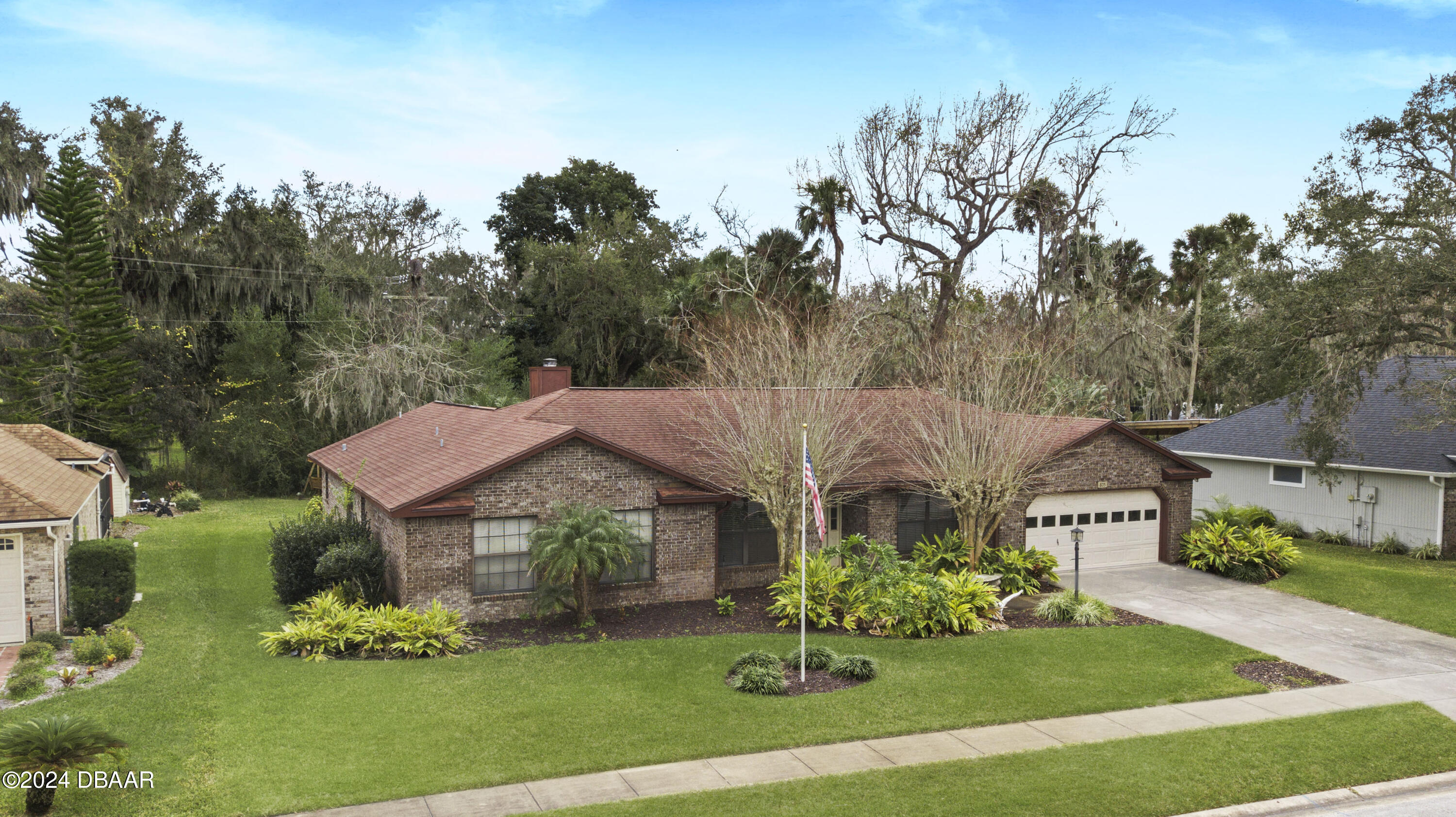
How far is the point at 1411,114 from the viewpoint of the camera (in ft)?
70.6

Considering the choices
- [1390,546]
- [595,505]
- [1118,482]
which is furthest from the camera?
[1390,546]

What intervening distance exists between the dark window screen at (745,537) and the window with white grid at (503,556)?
3.94 metres

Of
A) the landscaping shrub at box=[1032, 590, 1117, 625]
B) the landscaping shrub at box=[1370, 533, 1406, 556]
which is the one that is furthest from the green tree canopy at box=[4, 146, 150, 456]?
the landscaping shrub at box=[1370, 533, 1406, 556]

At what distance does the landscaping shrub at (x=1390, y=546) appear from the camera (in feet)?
77.2

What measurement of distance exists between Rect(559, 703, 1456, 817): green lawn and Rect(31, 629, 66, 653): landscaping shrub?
10.5 meters

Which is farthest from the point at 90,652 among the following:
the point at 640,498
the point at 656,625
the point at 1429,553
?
the point at 1429,553

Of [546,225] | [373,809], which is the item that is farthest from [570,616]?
[546,225]

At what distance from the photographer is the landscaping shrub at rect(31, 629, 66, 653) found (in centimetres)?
1406

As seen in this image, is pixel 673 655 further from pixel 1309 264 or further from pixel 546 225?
pixel 546 225

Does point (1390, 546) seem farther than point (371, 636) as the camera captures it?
Yes

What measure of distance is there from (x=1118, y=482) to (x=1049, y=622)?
19.2 ft

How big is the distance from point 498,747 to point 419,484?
→ 23.8 feet

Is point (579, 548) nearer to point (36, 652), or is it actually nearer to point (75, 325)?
point (36, 652)

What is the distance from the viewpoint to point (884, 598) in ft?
51.6
